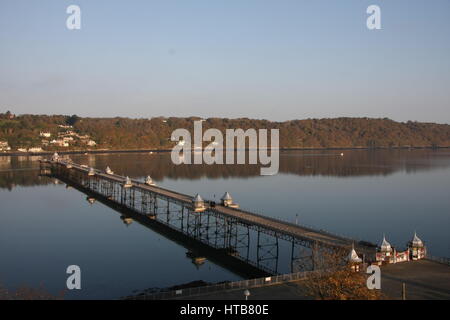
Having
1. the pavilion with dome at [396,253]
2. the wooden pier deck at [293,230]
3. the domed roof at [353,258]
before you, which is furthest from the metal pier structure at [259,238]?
the domed roof at [353,258]

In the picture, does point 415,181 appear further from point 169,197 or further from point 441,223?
point 169,197

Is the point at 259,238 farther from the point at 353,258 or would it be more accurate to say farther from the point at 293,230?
the point at 353,258

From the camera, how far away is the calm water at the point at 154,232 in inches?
1613

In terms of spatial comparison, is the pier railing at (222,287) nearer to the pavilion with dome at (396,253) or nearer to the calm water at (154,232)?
the pavilion with dome at (396,253)

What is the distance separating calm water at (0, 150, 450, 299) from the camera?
134 feet

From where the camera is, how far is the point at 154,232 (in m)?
58.8

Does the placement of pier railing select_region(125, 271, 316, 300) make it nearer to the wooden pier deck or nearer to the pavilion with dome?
the pavilion with dome

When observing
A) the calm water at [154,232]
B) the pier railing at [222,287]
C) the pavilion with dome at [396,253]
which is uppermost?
the pavilion with dome at [396,253]

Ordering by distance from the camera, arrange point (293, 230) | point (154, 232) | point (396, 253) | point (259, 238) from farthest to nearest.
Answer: point (154, 232) < point (259, 238) < point (293, 230) < point (396, 253)

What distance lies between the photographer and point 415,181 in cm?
10819

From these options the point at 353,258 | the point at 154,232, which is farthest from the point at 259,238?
the point at 353,258

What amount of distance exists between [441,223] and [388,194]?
26637 millimetres
